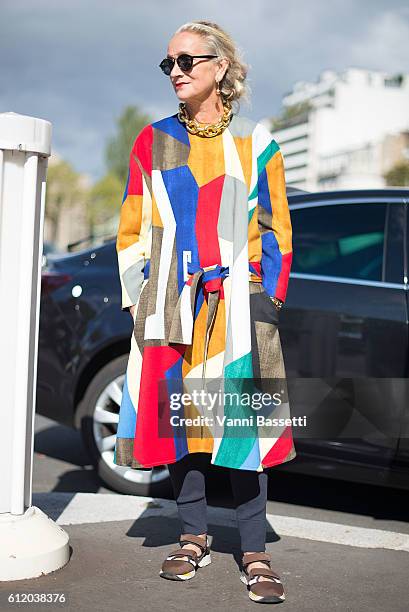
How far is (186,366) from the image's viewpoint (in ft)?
10.4

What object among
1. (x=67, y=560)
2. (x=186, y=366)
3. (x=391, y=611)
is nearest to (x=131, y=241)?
(x=186, y=366)

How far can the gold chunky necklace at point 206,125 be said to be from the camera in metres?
3.20

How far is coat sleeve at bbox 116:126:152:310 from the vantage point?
324cm

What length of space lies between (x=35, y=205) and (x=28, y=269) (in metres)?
0.23

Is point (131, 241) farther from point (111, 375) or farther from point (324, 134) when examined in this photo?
point (324, 134)

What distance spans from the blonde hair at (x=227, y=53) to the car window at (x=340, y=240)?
4.41ft

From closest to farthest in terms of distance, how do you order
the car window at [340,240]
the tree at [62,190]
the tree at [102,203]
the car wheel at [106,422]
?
the car window at [340,240] < the car wheel at [106,422] < the tree at [102,203] < the tree at [62,190]

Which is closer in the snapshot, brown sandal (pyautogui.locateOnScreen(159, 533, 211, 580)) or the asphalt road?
the asphalt road

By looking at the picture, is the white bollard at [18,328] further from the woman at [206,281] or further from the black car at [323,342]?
the black car at [323,342]

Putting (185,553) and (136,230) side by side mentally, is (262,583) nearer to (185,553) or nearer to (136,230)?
(185,553)

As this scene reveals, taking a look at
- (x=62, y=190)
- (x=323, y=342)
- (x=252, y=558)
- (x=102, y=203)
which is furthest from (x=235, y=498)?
(x=62, y=190)

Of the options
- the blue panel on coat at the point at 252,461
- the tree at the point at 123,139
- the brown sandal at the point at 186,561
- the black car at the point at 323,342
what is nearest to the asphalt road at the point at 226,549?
the brown sandal at the point at 186,561

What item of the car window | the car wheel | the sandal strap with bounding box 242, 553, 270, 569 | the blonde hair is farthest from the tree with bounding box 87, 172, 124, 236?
the sandal strap with bounding box 242, 553, 270, 569

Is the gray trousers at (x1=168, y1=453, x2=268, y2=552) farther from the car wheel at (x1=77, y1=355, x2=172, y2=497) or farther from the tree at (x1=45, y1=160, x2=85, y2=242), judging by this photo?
the tree at (x1=45, y1=160, x2=85, y2=242)
